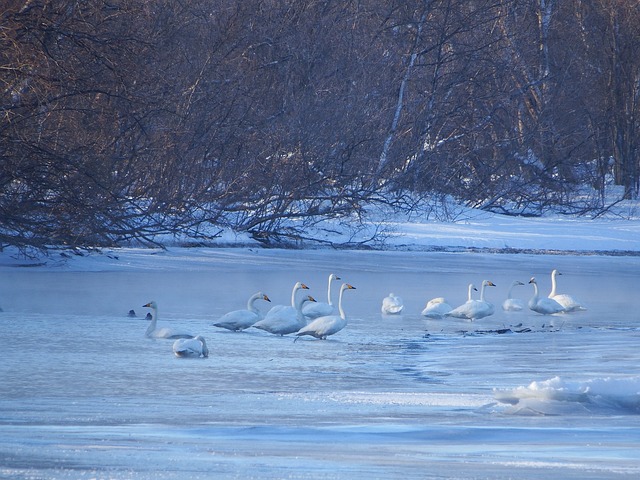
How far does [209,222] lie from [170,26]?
3.74 metres

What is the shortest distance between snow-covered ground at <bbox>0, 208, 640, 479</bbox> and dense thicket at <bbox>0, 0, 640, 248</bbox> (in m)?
1.98

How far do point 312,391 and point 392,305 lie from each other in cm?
432

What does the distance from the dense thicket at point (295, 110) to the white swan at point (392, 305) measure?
389 centimetres

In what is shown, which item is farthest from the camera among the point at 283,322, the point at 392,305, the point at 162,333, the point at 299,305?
the point at 392,305

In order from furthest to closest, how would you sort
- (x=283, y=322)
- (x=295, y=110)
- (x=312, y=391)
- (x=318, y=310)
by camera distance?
(x=295, y=110), (x=318, y=310), (x=283, y=322), (x=312, y=391)

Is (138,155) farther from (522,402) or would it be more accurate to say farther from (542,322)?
(522,402)

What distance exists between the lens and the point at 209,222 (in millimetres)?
18109

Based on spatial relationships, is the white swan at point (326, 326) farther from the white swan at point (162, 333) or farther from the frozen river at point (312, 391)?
the white swan at point (162, 333)

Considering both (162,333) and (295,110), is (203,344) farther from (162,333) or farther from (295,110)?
(295,110)

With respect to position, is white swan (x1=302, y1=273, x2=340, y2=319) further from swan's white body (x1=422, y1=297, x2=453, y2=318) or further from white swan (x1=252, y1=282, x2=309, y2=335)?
swan's white body (x1=422, y1=297, x2=453, y2=318)

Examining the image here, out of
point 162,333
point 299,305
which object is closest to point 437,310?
point 299,305

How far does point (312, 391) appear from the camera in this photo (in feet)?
19.9

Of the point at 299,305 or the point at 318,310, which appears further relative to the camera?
the point at 318,310

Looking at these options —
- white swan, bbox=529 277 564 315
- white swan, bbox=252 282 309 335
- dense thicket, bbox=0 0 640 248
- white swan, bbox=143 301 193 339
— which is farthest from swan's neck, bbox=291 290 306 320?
dense thicket, bbox=0 0 640 248
